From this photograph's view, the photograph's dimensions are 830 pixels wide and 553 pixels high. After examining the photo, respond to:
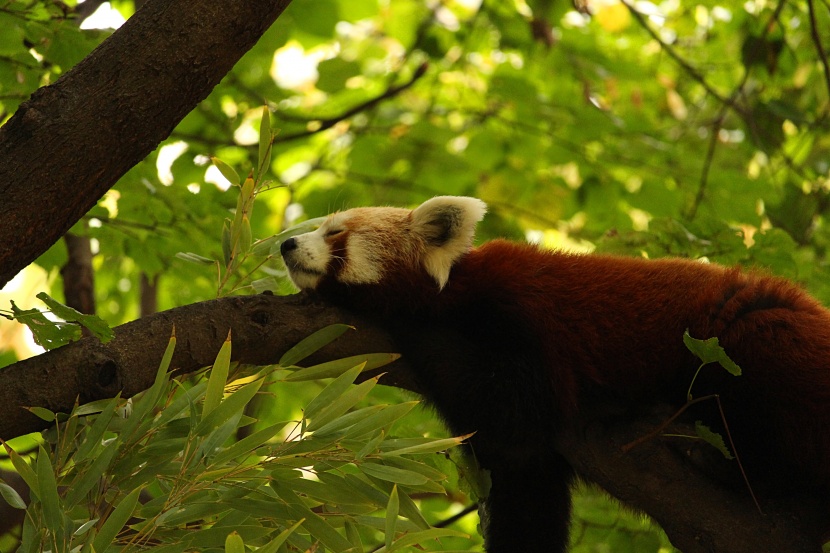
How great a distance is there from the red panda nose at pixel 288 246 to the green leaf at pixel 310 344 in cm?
71

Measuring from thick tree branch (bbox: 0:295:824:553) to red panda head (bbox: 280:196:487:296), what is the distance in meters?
0.50

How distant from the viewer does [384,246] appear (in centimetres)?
310

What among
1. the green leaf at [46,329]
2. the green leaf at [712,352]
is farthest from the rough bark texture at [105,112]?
the green leaf at [712,352]

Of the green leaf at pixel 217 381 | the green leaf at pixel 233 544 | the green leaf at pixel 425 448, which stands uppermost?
the green leaf at pixel 217 381

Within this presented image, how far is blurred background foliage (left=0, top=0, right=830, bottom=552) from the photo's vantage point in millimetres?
3439

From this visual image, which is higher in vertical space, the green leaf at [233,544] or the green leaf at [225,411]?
the green leaf at [225,411]

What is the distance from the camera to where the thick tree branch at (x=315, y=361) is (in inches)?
77.9

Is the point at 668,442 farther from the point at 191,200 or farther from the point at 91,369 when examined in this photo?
the point at 191,200

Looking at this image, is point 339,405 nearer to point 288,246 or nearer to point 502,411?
point 502,411

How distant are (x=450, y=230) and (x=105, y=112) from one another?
1.42 m

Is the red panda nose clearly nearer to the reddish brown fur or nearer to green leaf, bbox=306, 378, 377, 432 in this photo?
the reddish brown fur

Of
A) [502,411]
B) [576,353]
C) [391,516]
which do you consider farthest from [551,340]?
[391,516]

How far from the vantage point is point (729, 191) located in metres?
4.64

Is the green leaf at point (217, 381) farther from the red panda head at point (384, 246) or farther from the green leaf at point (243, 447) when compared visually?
the red panda head at point (384, 246)
